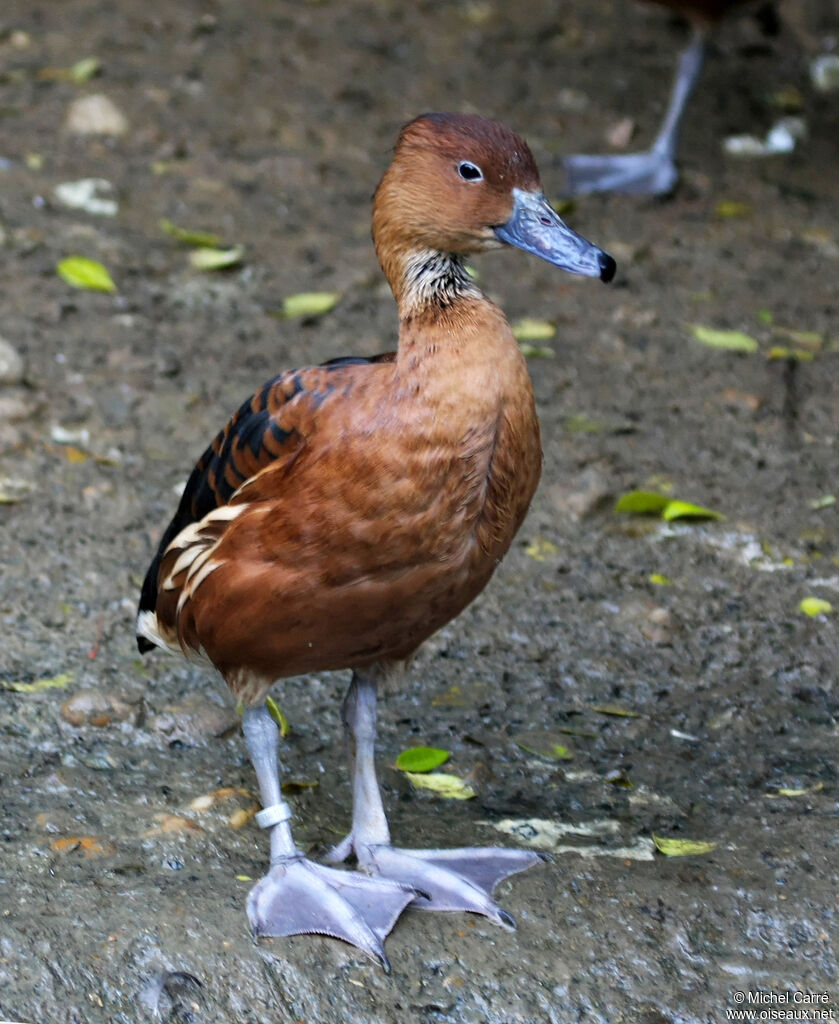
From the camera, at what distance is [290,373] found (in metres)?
3.37

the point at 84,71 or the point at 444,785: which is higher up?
the point at 84,71

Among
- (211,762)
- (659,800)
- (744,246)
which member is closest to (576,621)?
(659,800)

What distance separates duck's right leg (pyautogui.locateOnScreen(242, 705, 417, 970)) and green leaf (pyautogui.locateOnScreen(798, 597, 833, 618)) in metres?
1.94

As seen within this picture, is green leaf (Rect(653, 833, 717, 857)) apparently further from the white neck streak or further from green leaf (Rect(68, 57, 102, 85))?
green leaf (Rect(68, 57, 102, 85))

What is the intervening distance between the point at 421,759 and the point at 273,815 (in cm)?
72

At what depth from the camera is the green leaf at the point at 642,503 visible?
518 cm

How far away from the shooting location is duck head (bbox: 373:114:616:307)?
3.25 meters

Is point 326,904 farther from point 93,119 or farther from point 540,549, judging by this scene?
point 93,119

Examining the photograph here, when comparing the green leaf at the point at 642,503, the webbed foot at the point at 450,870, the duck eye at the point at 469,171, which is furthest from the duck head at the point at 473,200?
the green leaf at the point at 642,503

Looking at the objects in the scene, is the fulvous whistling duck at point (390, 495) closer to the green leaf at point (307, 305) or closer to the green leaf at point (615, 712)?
the green leaf at point (615, 712)

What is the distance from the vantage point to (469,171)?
326 cm

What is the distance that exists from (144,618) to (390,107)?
4937 mm

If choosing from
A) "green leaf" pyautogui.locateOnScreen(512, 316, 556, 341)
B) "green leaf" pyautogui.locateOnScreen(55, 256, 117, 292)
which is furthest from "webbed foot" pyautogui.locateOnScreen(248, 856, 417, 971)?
"green leaf" pyautogui.locateOnScreen(55, 256, 117, 292)

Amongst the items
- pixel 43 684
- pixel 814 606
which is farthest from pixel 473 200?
pixel 814 606
